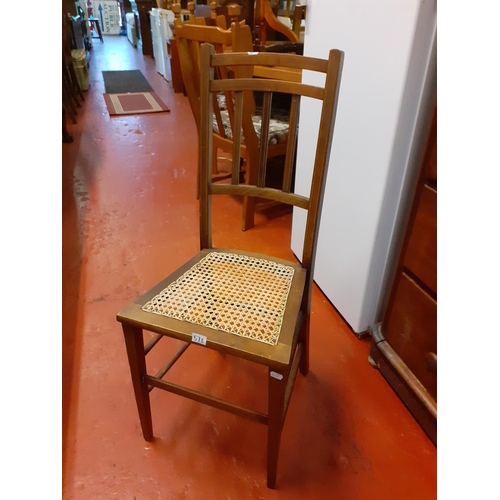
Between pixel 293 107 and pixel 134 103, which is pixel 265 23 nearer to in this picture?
pixel 293 107

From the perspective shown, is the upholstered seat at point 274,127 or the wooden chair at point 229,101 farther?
the upholstered seat at point 274,127

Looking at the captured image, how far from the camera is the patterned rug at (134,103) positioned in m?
4.00

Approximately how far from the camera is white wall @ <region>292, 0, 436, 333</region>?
943 millimetres

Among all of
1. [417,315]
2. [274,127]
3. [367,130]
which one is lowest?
[417,315]

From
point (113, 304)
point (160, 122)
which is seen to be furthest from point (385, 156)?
point (160, 122)

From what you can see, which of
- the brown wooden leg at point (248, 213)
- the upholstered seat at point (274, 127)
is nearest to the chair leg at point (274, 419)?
the brown wooden leg at point (248, 213)

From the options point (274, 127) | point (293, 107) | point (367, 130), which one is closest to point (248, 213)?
point (274, 127)

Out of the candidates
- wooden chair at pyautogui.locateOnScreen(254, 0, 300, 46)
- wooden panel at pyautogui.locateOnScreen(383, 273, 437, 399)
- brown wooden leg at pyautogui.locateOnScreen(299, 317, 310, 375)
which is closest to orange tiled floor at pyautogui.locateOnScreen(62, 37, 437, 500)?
brown wooden leg at pyautogui.locateOnScreen(299, 317, 310, 375)

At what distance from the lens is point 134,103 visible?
4.27 meters

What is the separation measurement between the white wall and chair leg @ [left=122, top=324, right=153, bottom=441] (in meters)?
0.75

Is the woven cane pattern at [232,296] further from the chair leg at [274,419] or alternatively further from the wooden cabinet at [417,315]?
the wooden cabinet at [417,315]

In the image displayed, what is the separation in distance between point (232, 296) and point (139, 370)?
295 mm

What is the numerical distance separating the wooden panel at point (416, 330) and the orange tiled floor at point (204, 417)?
174mm
